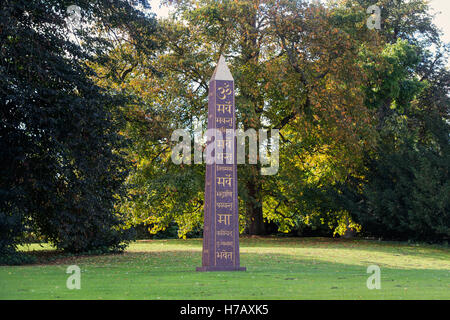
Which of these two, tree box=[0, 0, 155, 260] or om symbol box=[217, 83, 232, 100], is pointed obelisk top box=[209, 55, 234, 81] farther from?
tree box=[0, 0, 155, 260]

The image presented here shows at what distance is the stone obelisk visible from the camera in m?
12.9

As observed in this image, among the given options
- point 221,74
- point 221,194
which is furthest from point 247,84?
point 221,194

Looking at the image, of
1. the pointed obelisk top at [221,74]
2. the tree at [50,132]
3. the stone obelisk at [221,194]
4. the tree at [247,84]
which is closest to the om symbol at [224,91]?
the stone obelisk at [221,194]

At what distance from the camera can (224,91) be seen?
13148 mm

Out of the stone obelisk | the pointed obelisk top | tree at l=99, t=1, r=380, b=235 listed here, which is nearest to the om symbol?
the stone obelisk

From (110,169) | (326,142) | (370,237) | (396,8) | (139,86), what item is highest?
(396,8)

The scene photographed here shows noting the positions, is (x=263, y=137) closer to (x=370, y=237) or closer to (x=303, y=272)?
(x=370, y=237)

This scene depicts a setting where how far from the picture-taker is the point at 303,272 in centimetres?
1272

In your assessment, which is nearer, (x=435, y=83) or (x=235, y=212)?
(x=235, y=212)

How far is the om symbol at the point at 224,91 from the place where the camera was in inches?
516

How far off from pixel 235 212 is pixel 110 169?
5.32 m
